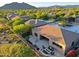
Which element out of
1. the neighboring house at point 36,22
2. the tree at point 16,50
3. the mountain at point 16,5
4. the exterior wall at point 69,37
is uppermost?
the mountain at point 16,5

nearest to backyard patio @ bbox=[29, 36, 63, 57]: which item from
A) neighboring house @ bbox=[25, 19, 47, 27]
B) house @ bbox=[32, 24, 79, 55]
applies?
house @ bbox=[32, 24, 79, 55]

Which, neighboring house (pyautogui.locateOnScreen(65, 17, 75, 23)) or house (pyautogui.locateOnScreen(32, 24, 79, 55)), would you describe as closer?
house (pyautogui.locateOnScreen(32, 24, 79, 55))

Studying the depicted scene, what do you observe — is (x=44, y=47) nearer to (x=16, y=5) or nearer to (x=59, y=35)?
(x=59, y=35)

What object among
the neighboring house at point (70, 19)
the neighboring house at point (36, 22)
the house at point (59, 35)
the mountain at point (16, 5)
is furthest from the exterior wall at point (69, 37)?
the mountain at point (16, 5)

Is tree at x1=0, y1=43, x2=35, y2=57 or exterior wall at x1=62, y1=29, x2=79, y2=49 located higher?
exterior wall at x1=62, y1=29, x2=79, y2=49

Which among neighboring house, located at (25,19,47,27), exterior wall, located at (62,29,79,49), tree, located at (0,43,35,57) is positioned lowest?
tree, located at (0,43,35,57)

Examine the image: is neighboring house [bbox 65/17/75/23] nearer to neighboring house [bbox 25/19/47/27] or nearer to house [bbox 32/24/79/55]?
house [bbox 32/24/79/55]

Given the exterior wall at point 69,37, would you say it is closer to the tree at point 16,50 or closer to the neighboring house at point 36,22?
the neighboring house at point 36,22
